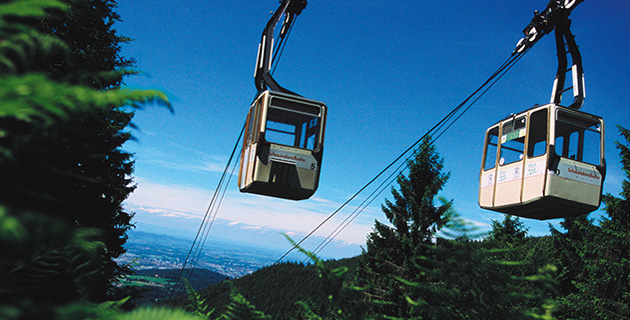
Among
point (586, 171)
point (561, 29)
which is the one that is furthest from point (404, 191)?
point (586, 171)

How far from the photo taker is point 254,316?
5.15 ft

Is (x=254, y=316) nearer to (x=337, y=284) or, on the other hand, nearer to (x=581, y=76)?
(x=337, y=284)

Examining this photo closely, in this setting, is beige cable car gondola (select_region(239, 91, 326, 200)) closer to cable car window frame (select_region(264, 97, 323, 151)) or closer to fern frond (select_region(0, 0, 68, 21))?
cable car window frame (select_region(264, 97, 323, 151))

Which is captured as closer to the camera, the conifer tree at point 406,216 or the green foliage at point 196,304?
the green foliage at point 196,304

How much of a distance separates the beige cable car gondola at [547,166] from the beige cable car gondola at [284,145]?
5293 mm

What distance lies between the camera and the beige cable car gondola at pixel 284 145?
444 inches

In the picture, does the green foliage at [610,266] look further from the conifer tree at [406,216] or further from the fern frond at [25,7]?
the fern frond at [25,7]

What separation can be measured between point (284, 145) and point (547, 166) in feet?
22.3

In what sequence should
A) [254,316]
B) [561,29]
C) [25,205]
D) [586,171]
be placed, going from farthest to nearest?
[561,29], [586,171], [254,316], [25,205]

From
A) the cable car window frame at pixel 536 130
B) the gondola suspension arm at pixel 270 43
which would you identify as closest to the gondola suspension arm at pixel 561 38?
the cable car window frame at pixel 536 130

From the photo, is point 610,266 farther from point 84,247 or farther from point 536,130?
point 84,247

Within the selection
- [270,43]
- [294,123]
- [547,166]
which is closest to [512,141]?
[547,166]

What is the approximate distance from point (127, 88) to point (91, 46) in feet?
43.0

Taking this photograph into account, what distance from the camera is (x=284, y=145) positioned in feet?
37.9
